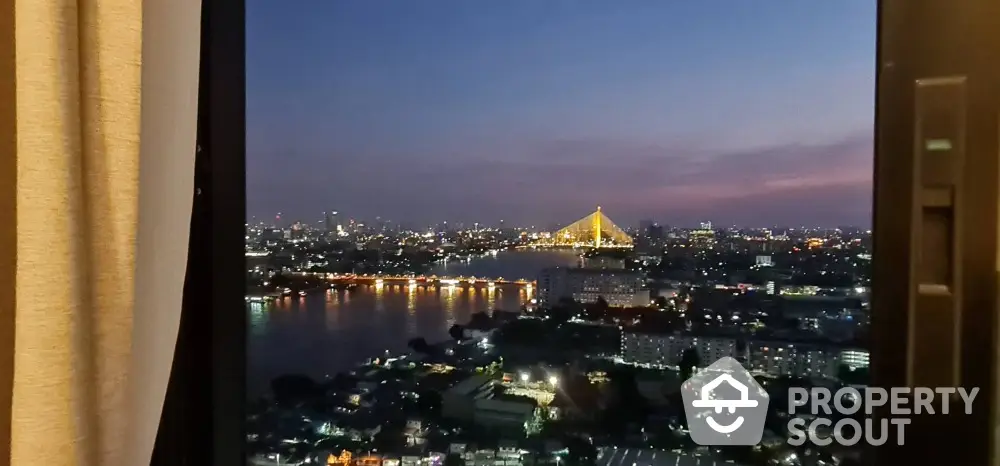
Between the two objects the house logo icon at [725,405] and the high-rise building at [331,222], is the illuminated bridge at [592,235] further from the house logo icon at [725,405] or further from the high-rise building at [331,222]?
the high-rise building at [331,222]

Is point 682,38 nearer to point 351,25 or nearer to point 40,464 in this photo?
point 351,25

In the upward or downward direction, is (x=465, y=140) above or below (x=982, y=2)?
below

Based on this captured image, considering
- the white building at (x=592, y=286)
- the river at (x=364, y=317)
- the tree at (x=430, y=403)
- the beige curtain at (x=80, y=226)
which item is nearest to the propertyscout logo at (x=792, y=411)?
the white building at (x=592, y=286)

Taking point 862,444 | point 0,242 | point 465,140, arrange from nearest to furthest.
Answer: point 0,242 → point 862,444 → point 465,140

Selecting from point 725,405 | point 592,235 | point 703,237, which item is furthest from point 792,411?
point 592,235

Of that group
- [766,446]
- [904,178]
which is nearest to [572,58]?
[904,178]

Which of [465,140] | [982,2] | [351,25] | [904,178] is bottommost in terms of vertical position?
[904,178]
